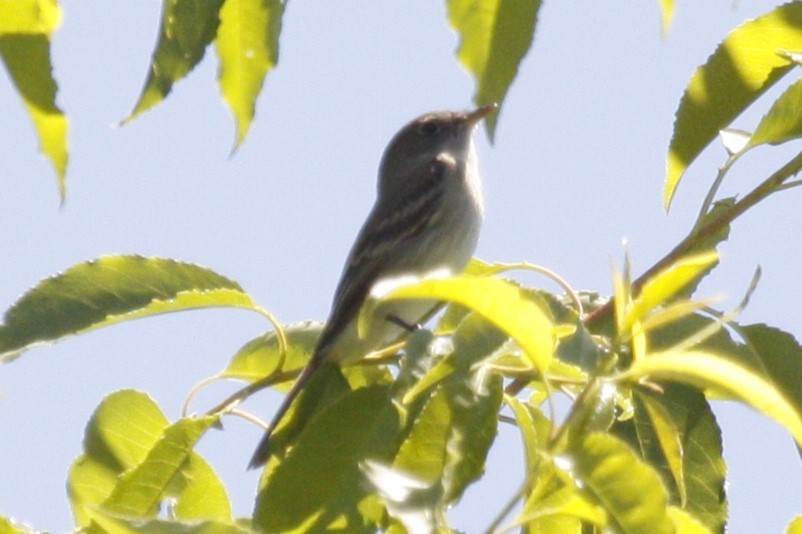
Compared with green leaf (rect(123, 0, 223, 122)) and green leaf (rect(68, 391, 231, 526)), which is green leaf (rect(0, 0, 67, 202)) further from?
green leaf (rect(68, 391, 231, 526))

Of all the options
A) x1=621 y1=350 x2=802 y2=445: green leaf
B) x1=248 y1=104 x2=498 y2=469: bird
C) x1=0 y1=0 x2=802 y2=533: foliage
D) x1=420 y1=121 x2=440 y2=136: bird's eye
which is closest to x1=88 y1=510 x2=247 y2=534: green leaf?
x1=0 y1=0 x2=802 y2=533: foliage

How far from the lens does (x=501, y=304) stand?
1596 mm

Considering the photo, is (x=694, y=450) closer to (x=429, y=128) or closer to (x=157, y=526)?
(x=157, y=526)

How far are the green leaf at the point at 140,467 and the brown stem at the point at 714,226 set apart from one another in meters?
0.75

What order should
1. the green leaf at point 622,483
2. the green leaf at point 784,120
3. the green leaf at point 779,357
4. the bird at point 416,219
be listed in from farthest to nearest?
the bird at point 416,219
the green leaf at point 784,120
the green leaf at point 779,357
the green leaf at point 622,483

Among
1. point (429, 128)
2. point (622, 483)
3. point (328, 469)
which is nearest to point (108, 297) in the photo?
point (328, 469)

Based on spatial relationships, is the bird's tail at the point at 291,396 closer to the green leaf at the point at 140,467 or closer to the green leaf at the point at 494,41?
the green leaf at the point at 140,467

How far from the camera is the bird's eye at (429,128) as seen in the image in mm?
7064

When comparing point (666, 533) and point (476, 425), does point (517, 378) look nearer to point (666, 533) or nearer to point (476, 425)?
point (476, 425)

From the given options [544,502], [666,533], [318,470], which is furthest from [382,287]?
[318,470]

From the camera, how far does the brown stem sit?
2479mm

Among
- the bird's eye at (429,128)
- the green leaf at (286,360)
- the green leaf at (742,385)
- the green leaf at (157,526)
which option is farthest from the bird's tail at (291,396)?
the bird's eye at (429,128)

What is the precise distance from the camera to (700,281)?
274 cm

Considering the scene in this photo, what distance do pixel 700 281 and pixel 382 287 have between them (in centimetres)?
136
